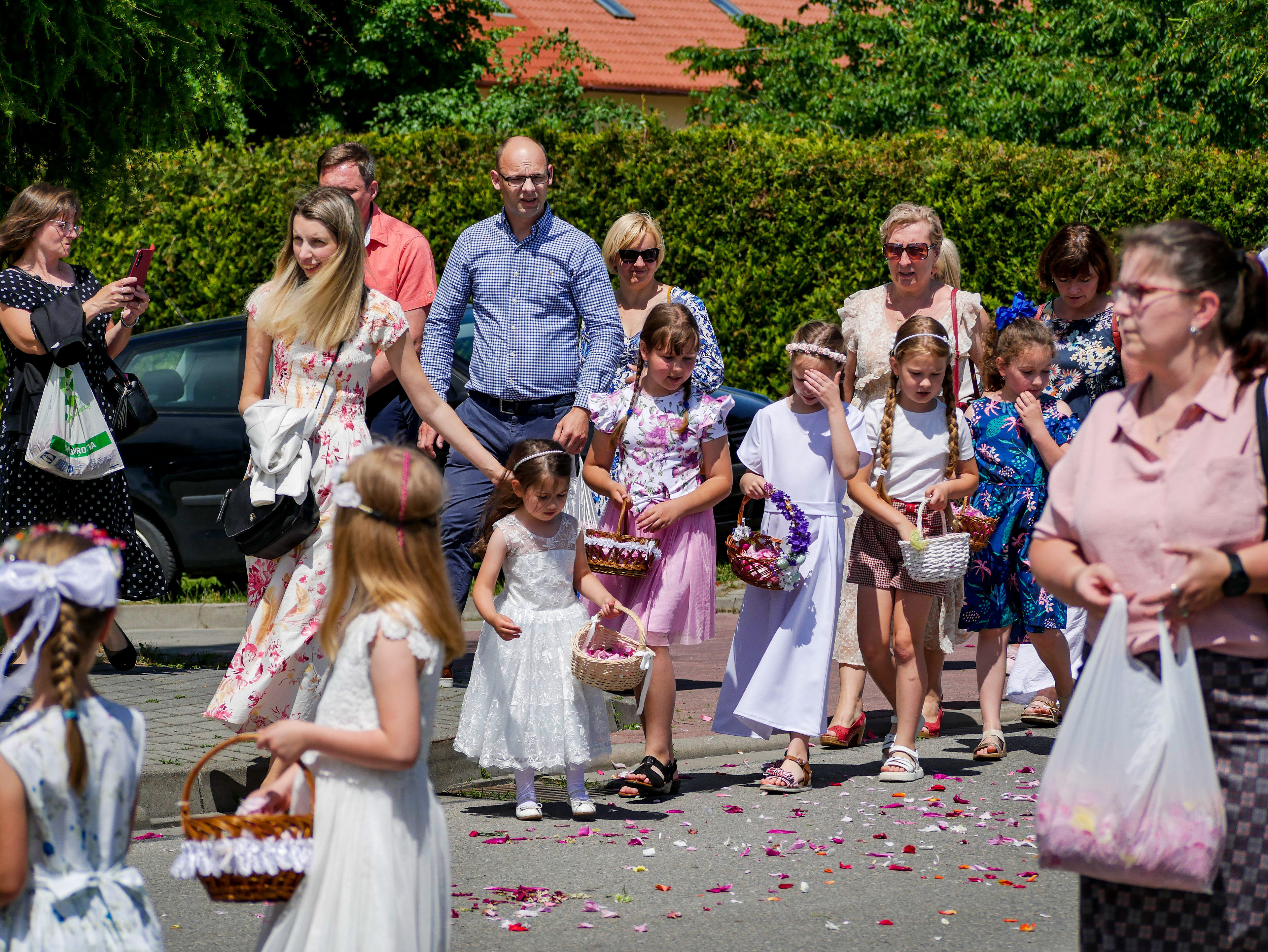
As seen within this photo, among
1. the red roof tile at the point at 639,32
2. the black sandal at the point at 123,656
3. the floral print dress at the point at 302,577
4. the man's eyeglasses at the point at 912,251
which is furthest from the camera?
the red roof tile at the point at 639,32

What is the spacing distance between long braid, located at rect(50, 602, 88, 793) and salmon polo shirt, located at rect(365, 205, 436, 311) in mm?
4718

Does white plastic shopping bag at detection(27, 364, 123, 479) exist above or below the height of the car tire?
above

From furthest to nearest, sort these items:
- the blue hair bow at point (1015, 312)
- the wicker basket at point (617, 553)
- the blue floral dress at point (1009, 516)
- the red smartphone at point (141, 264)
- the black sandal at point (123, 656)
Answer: the black sandal at point (123, 656) → the blue hair bow at point (1015, 312) → the blue floral dress at point (1009, 516) → the red smartphone at point (141, 264) → the wicker basket at point (617, 553)

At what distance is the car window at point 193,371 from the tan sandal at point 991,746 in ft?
19.0

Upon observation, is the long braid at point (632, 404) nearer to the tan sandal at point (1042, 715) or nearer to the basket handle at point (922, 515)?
the basket handle at point (922, 515)

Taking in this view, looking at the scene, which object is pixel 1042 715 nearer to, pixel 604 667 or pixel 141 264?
pixel 604 667

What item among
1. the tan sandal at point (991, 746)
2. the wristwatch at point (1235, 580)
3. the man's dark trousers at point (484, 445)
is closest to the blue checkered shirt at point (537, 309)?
the man's dark trousers at point (484, 445)

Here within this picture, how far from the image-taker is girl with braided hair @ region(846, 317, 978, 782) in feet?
21.5

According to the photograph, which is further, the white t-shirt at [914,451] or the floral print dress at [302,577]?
the white t-shirt at [914,451]

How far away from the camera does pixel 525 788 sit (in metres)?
5.84

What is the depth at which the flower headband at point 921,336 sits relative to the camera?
661 centimetres

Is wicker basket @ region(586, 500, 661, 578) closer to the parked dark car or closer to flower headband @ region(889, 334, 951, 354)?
flower headband @ region(889, 334, 951, 354)

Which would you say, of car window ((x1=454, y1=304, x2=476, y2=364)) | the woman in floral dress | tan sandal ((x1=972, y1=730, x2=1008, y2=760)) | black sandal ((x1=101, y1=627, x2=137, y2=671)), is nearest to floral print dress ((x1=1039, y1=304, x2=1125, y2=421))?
tan sandal ((x1=972, y1=730, x2=1008, y2=760))

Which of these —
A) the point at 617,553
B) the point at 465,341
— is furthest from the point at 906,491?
the point at 465,341
